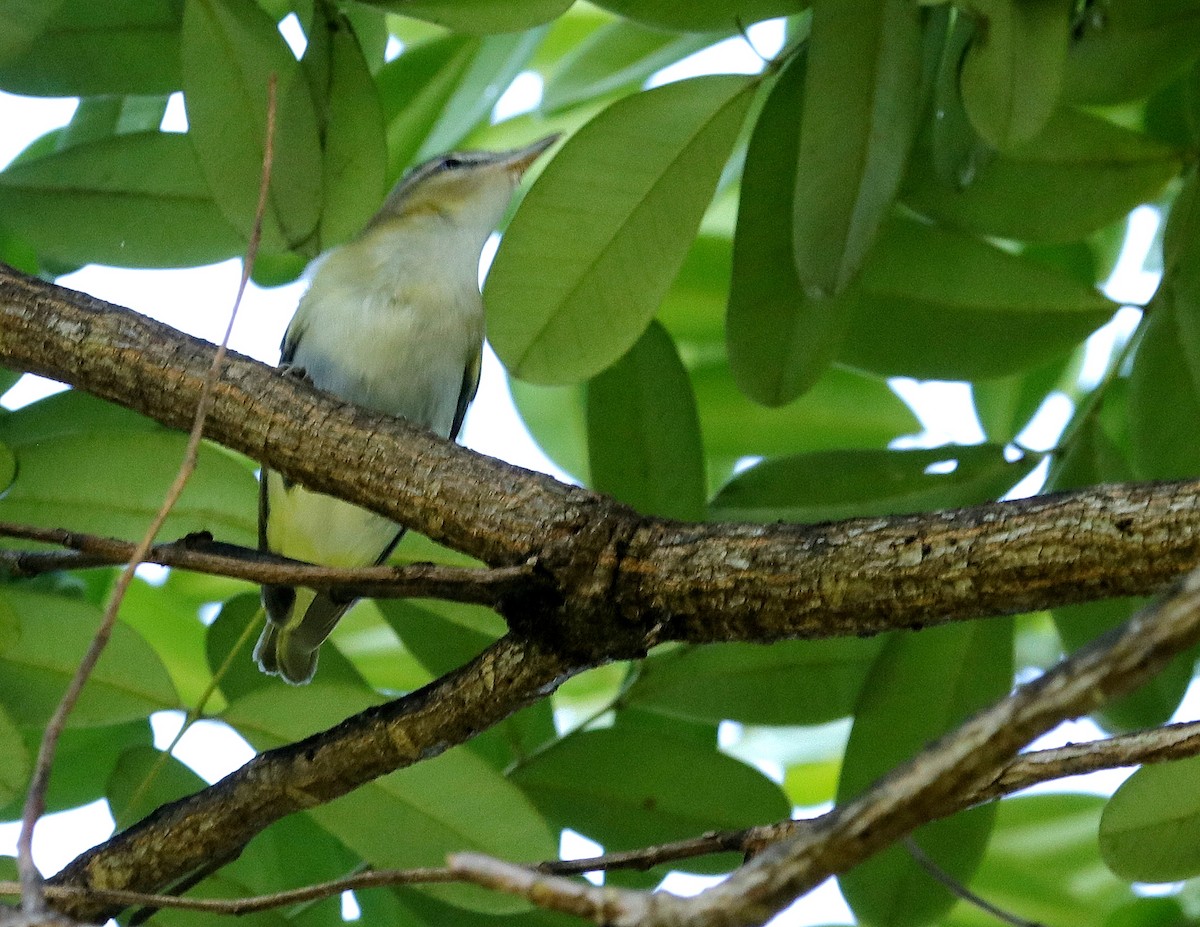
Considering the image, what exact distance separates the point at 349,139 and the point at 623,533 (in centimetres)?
96

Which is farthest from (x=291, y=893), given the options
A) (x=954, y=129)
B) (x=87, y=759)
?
(x=954, y=129)

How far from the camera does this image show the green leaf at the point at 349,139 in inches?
95.7

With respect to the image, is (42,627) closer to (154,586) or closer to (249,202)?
(249,202)

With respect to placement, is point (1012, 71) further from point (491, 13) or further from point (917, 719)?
point (917, 719)

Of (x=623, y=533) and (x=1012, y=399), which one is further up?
(x=1012, y=399)

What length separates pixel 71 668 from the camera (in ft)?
7.45

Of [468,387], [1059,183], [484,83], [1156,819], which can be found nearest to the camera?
[1156,819]

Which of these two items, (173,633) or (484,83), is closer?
(484,83)

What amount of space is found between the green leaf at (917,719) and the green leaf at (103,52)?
1.67 meters

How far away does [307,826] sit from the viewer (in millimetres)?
2506

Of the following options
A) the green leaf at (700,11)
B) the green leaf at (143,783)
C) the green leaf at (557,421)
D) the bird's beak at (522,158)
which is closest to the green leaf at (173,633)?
the green leaf at (143,783)

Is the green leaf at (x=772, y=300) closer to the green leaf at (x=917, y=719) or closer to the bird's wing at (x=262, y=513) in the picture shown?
the green leaf at (x=917, y=719)

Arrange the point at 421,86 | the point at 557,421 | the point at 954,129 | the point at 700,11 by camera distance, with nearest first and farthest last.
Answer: the point at 700,11 < the point at 954,129 < the point at 421,86 < the point at 557,421

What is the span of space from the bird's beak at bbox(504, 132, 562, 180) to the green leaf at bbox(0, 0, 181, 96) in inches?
45.8
